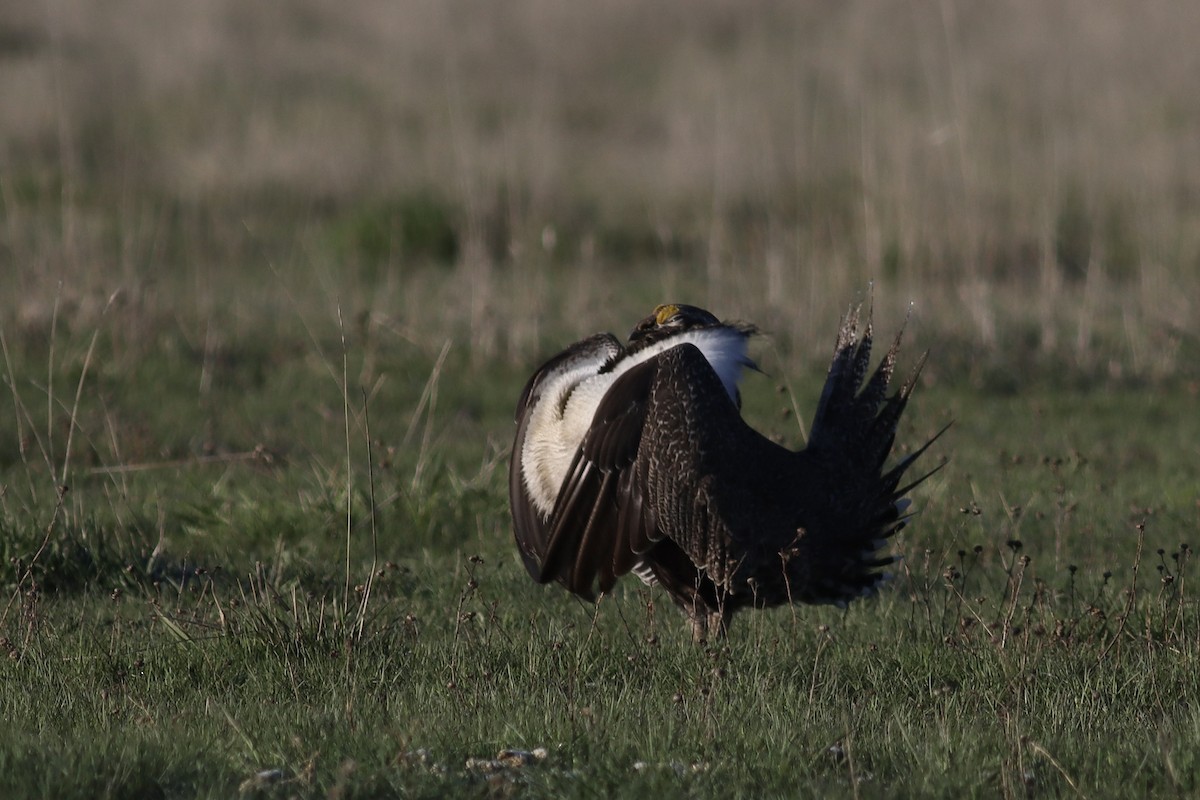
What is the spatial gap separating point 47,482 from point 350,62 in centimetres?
1502

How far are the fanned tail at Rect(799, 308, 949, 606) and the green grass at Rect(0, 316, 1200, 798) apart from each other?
0.74 ft

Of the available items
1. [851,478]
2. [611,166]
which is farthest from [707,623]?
[611,166]

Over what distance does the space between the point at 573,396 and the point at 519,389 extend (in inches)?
157

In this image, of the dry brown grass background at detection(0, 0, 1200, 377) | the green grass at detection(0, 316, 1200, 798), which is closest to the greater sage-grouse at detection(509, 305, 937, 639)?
the green grass at detection(0, 316, 1200, 798)

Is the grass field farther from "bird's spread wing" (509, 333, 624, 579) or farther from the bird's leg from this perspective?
"bird's spread wing" (509, 333, 624, 579)

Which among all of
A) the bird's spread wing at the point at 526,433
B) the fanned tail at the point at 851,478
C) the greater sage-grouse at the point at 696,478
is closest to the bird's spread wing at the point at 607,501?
the greater sage-grouse at the point at 696,478

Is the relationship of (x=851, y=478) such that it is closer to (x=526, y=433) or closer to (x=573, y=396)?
(x=573, y=396)

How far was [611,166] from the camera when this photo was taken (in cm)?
1655

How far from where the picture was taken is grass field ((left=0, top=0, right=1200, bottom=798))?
12.5ft

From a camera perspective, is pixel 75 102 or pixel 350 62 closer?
pixel 75 102

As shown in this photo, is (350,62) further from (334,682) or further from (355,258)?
(334,682)

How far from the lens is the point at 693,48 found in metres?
22.8

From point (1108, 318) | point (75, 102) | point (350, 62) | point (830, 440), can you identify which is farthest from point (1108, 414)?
point (350, 62)

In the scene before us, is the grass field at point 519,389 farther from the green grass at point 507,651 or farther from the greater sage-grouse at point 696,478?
the greater sage-grouse at point 696,478
